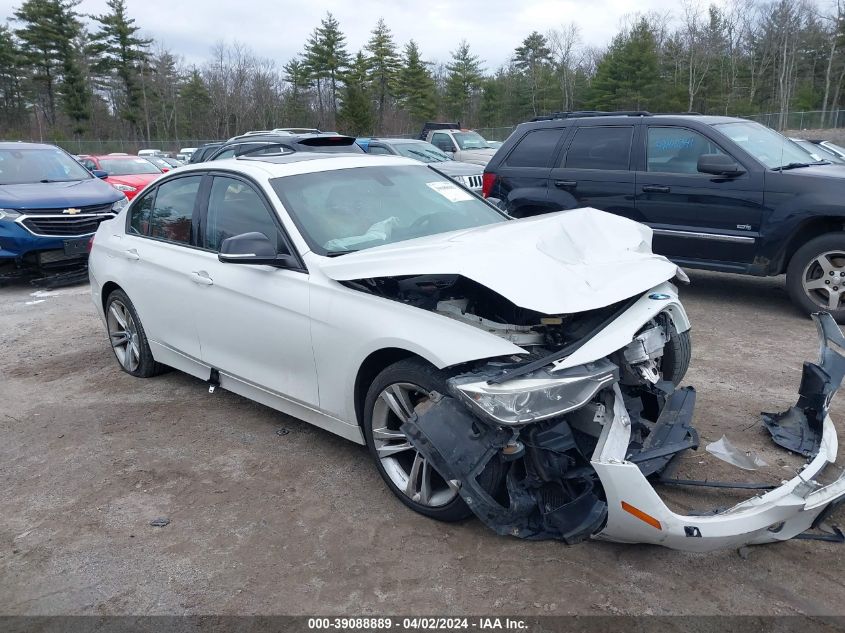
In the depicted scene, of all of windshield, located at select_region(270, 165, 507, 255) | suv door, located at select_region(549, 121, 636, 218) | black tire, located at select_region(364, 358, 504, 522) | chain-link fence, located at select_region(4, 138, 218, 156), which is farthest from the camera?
chain-link fence, located at select_region(4, 138, 218, 156)

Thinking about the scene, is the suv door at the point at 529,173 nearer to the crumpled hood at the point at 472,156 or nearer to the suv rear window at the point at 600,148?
the suv rear window at the point at 600,148

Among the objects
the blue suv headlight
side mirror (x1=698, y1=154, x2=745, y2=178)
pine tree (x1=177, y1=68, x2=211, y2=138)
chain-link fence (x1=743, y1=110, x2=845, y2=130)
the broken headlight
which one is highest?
pine tree (x1=177, y1=68, x2=211, y2=138)

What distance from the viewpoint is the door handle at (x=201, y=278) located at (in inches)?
171

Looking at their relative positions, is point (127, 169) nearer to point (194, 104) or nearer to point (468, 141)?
point (468, 141)

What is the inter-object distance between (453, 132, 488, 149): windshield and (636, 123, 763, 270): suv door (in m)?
13.8

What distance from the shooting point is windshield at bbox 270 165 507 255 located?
3990 mm

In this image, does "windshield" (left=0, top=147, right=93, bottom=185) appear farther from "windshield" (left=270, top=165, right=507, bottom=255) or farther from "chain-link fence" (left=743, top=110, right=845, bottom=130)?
"chain-link fence" (left=743, top=110, right=845, bottom=130)

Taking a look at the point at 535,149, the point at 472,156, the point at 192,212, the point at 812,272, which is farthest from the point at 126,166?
the point at 812,272

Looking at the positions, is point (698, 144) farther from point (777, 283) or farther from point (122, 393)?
point (122, 393)

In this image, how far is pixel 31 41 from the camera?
169 ft

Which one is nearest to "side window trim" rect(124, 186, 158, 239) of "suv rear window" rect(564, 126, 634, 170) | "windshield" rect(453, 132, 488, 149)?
"suv rear window" rect(564, 126, 634, 170)

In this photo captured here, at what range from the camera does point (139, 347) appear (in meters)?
5.36

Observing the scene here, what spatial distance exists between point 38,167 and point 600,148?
8.12 meters

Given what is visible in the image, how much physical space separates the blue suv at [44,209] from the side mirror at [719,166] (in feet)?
25.6
